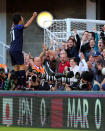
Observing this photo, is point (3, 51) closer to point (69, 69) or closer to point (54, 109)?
point (69, 69)

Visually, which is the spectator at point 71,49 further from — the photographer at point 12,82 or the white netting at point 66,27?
the photographer at point 12,82

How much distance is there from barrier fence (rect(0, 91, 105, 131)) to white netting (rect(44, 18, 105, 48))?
16.6 ft

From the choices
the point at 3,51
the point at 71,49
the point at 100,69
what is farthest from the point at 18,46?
the point at 3,51

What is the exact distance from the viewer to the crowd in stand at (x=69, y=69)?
33.0 feet

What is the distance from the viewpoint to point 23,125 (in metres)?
A: 9.10

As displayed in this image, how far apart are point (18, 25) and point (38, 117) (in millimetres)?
Answer: 2222

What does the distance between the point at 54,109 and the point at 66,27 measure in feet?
21.0

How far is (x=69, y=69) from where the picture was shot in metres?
11.4

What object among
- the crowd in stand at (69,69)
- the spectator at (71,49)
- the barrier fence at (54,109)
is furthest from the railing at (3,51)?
the barrier fence at (54,109)

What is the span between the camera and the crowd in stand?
10.1m

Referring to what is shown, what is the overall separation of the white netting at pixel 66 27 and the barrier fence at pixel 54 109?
5.06 meters

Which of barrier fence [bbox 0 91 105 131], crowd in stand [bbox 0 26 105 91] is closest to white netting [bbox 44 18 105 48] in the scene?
crowd in stand [bbox 0 26 105 91]

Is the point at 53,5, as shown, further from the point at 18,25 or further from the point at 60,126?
the point at 60,126

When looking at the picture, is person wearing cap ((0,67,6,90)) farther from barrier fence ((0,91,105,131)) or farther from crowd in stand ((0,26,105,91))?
barrier fence ((0,91,105,131))
